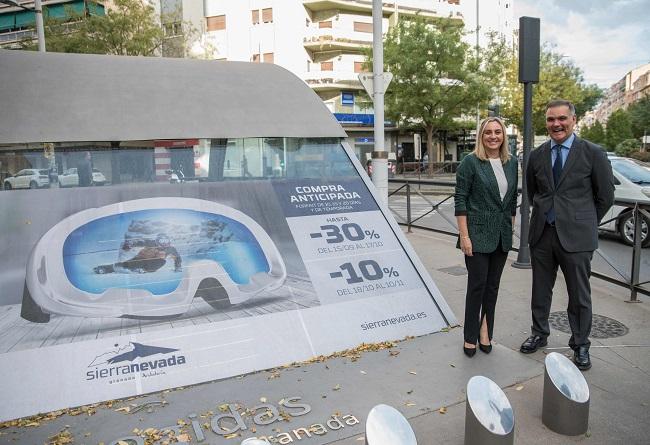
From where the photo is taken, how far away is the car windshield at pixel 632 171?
9.76 meters

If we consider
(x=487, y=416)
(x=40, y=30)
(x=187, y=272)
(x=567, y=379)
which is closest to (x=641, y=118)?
(x=40, y=30)

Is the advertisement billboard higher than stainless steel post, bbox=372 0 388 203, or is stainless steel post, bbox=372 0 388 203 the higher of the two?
stainless steel post, bbox=372 0 388 203

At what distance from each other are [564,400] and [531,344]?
1259 millimetres

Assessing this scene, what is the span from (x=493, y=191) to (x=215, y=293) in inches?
96.8

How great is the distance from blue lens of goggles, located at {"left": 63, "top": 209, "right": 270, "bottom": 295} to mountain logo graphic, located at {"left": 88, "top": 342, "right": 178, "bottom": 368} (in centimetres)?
57

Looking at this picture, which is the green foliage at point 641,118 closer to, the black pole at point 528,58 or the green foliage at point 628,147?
the green foliage at point 628,147

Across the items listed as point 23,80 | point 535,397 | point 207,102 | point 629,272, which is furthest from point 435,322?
point 23,80

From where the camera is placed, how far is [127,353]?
3.70 m

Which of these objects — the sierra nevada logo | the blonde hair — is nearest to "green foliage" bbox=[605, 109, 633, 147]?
the blonde hair

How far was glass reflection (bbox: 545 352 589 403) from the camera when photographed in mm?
2996

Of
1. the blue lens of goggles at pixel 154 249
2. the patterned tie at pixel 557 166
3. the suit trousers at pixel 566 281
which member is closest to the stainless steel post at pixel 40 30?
the blue lens of goggles at pixel 154 249

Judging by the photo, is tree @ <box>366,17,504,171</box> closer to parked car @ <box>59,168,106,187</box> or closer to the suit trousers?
parked car @ <box>59,168,106,187</box>

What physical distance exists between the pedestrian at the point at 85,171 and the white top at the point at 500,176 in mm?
3733

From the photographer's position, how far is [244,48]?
125 ft
